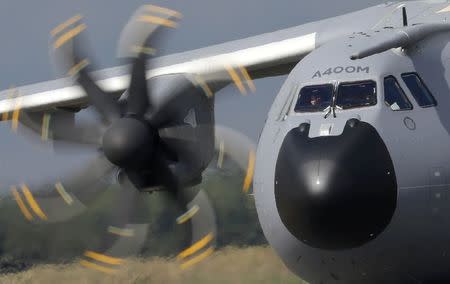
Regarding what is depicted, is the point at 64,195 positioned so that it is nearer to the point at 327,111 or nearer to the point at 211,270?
the point at 211,270

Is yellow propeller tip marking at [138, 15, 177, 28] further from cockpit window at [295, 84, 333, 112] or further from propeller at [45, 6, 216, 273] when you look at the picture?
cockpit window at [295, 84, 333, 112]

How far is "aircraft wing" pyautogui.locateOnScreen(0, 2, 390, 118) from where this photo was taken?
52.6 ft

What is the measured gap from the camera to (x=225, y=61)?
1714 cm

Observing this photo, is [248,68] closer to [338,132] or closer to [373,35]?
[373,35]

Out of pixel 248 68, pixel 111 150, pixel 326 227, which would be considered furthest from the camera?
pixel 248 68

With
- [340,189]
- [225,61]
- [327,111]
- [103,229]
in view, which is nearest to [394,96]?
[327,111]

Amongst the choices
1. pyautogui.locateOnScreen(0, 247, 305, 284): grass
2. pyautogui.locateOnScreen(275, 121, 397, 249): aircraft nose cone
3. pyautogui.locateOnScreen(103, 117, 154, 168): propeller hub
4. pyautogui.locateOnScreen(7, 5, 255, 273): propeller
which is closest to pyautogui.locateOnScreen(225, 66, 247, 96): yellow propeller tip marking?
pyautogui.locateOnScreen(7, 5, 255, 273): propeller

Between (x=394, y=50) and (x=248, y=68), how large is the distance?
5173 millimetres

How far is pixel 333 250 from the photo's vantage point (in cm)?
1109

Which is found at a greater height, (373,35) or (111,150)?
(373,35)

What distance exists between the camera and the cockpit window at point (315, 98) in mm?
11648

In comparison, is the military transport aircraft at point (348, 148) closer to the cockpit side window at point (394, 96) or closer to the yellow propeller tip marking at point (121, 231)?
the cockpit side window at point (394, 96)

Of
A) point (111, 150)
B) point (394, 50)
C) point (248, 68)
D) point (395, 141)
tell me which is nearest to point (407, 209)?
point (395, 141)

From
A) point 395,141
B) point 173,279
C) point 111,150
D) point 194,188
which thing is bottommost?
point 173,279
